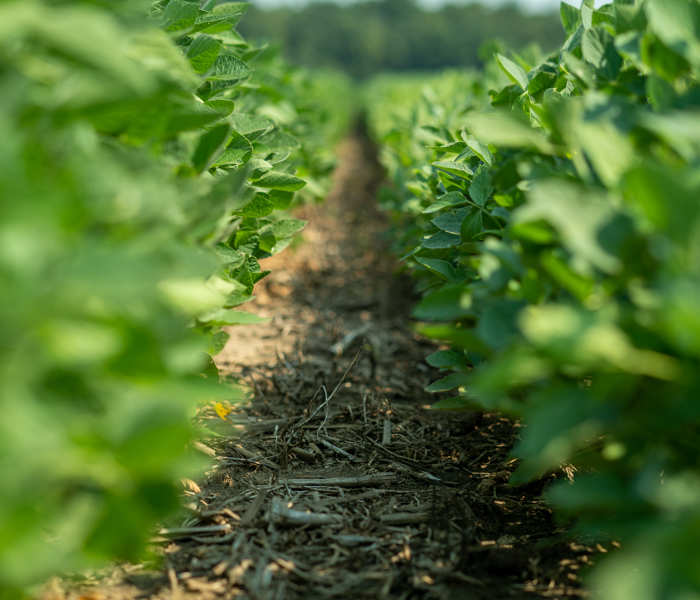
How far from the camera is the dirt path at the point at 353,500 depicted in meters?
1.45

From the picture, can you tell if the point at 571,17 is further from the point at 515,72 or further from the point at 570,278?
the point at 570,278

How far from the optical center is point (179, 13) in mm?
1665

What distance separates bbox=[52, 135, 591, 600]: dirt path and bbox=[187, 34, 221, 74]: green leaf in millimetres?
1274

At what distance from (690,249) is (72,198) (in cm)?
113

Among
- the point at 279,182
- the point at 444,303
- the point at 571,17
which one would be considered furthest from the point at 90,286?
the point at 571,17

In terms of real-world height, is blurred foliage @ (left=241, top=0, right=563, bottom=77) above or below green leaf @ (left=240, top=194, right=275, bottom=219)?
below

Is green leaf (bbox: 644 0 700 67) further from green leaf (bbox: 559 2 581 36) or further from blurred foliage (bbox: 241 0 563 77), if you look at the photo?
blurred foliage (bbox: 241 0 563 77)

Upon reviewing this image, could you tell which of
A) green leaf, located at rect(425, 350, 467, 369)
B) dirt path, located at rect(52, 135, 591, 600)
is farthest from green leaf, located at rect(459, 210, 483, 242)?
dirt path, located at rect(52, 135, 591, 600)

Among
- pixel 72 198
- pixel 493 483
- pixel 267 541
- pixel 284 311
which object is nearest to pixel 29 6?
pixel 72 198

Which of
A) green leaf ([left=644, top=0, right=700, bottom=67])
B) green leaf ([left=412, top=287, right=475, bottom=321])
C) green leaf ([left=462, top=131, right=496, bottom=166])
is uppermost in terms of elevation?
green leaf ([left=644, top=0, right=700, bottom=67])

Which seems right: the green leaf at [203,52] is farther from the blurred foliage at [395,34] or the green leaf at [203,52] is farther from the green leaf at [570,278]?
the blurred foliage at [395,34]

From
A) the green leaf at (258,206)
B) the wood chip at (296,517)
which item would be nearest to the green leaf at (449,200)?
the green leaf at (258,206)

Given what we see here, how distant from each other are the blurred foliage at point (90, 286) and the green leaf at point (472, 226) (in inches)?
33.8

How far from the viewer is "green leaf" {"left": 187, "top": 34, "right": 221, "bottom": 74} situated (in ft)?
5.77
